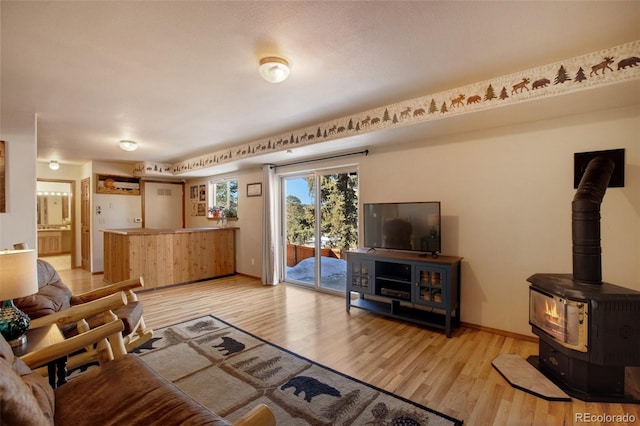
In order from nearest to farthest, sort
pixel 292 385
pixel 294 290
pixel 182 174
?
pixel 292 385 → pixel 294 290 → pixel 182 174

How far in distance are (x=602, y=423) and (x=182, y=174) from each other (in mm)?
6885

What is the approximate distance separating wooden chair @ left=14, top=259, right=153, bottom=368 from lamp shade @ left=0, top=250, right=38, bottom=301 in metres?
0.47

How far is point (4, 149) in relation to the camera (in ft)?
10.7

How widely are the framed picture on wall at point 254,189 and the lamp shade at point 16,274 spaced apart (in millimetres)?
3904

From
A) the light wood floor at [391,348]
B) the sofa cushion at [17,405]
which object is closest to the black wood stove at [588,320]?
the light wood floor at [391,348]

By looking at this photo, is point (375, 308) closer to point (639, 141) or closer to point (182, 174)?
point (639, 141)

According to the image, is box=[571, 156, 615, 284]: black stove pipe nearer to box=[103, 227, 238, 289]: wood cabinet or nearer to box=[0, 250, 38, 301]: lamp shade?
box=[0, 250, 38, 301]: lamp shade

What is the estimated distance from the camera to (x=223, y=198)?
6457 millimetres

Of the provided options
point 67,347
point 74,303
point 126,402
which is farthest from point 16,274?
point 74,303

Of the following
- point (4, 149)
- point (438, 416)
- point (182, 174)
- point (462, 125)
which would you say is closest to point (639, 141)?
point (462, 125)

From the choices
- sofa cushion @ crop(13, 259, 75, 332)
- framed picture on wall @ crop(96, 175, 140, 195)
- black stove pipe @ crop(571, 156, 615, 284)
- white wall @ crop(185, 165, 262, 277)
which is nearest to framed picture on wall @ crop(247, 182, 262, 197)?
white wall @ crop(185, 165, 262, 277)

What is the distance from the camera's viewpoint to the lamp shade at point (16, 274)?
1526 mm

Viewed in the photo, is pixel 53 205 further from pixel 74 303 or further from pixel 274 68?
pixel 274 68

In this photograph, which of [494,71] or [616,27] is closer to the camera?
[616,27]
